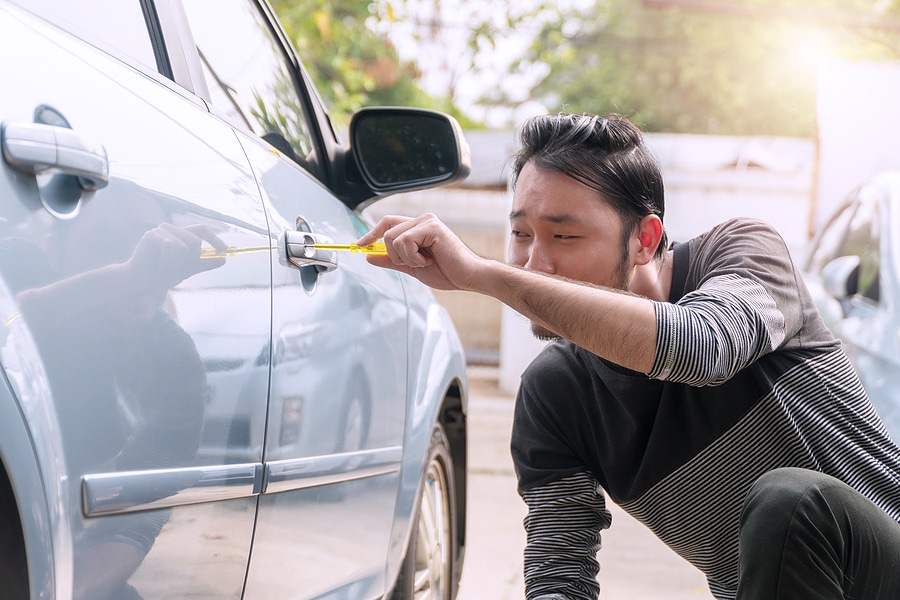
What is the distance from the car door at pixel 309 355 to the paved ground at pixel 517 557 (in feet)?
5.81

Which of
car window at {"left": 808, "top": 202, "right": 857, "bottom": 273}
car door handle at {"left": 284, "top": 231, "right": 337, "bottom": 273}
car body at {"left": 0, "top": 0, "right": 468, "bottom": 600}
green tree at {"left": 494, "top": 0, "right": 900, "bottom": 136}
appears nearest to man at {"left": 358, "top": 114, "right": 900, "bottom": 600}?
car door handle at {"left": 284, "top": 231, "right": 337, "bottom": 273}

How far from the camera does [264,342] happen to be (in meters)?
1.55

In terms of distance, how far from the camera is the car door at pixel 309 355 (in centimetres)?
166

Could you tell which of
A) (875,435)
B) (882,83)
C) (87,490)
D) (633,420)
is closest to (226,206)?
(87,490)

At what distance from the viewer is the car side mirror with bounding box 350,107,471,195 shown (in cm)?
239

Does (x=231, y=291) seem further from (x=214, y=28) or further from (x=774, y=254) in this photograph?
(x=774, y=254)

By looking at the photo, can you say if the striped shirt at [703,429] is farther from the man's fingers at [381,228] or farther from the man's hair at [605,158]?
the man's fingers at [381,228]

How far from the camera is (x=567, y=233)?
185 centimetres

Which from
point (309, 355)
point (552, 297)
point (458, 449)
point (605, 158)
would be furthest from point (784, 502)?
point (458, 449)

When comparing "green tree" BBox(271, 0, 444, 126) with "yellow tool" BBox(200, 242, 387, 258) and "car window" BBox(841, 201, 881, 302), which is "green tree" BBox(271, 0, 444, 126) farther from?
"yellow tool" BBox(200, 242, 387, 258)

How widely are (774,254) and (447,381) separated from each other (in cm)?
110

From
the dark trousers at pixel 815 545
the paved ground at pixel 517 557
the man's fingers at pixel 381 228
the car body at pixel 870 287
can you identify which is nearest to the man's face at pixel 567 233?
the man's fingers at pixel 381 228

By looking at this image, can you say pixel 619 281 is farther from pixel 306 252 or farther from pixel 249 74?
pixel 249 74

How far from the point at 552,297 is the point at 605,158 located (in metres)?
0.47
